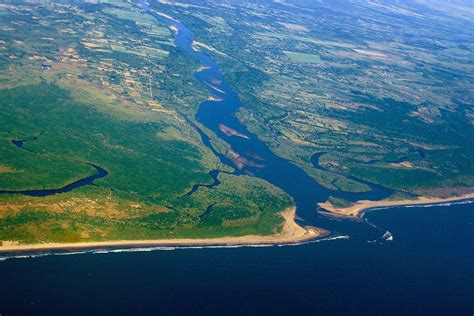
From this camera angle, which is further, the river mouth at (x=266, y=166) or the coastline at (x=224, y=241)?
the river mouth at (x=266, y=166)

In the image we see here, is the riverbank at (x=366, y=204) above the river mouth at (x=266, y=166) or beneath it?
above

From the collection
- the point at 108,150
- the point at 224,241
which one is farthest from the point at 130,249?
the point at 108,150

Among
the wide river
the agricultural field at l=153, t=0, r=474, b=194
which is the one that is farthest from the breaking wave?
the agricultural field at l=153, t=0, r=474, b=194

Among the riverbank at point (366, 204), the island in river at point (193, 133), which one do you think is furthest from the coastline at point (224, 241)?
the riverbank at point (366, 204)

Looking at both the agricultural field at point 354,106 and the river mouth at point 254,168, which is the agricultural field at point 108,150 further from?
the agricultural field at point 354,106

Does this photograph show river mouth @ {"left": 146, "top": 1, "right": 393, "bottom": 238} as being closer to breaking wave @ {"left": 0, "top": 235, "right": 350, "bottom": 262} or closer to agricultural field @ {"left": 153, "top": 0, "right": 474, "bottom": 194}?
agricultural field @ {"left": 153, "top": 0, "right": 474, "bottom": 194}

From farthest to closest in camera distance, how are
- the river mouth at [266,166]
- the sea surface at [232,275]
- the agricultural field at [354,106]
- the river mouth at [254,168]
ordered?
1. the agricultural field at [354,106]
2. the river mouth at [266,166]
3. the river mouth at [254,168]
4. the sea surface at [232,275]

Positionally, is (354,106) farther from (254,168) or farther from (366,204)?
(366,204)
